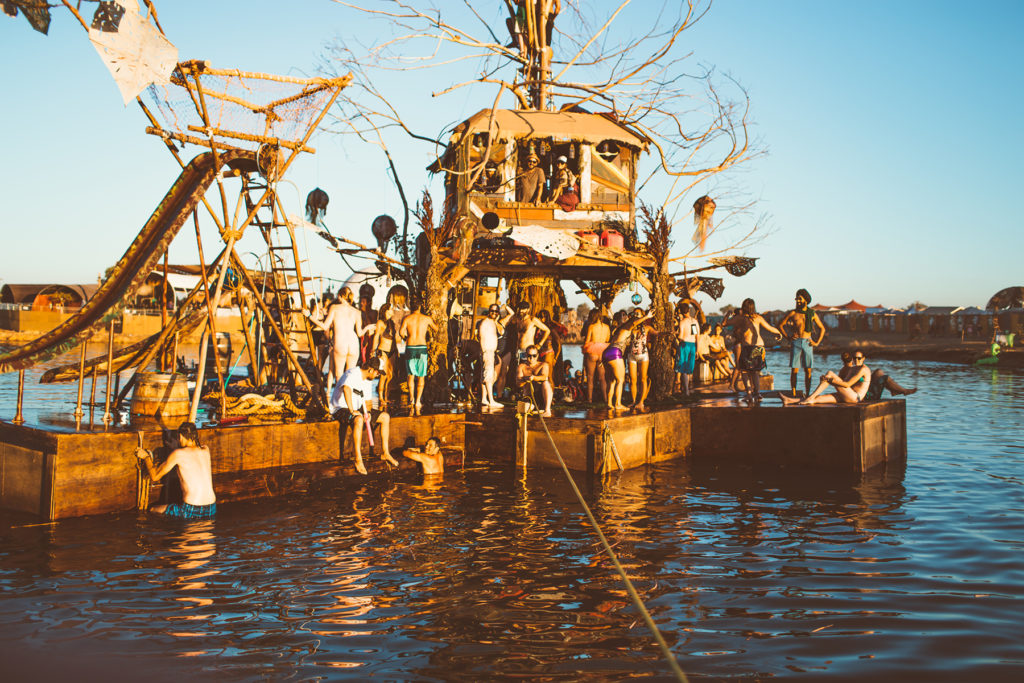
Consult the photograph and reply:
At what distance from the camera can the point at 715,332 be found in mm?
21328

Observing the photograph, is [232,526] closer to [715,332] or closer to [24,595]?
[24,595]

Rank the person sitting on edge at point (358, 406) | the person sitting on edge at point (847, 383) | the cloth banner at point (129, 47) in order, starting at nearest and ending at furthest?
the cloth banner at point (129, 47) < the person sitting on edge at point (358, 406) < the person sitting on edge at point (847, 383)

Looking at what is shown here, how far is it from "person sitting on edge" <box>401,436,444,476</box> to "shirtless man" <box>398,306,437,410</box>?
1.04 m

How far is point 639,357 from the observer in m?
15.3

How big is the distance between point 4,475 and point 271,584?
4962 millimetres

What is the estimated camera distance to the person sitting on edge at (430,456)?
43.3 ft

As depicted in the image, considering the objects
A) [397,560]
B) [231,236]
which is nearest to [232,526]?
[397,560]

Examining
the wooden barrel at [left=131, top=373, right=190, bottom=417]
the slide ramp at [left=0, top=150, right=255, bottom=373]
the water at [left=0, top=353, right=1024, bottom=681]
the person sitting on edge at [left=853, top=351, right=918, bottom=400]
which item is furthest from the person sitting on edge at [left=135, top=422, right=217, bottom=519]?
the person sitting on edge at [left=853, top=351, right=918, bottom=400]

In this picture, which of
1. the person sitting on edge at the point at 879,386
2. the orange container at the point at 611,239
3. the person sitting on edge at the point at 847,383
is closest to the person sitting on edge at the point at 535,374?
the orange container at the point at 611,239

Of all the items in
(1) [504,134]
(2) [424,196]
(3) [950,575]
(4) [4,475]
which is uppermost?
(1) [504,134]

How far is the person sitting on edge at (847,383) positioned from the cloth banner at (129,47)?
40.1 feet

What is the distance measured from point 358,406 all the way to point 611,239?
7695 millimetres

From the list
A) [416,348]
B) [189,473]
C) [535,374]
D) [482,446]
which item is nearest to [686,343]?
[535,374]

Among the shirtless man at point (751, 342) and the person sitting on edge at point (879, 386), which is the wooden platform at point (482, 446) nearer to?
the person sitting on edge at point (879, 386)
